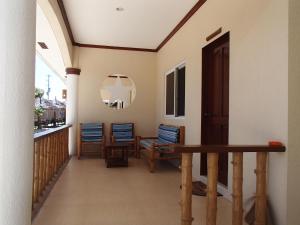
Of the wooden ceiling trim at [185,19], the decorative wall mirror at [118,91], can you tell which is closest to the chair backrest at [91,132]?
the decorative wall mirror at [118,91]

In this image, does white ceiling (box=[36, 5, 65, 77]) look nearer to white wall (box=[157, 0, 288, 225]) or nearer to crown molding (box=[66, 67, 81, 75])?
crown molding (box=[66, 67, 81, 75])

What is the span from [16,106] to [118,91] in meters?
6.57

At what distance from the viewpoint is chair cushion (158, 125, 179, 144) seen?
4852 millimetres

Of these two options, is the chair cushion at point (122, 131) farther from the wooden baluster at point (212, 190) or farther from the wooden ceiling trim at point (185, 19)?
the wooden baluster at point (212, 190)

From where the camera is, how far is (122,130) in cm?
655

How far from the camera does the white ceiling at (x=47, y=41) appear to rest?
192 inches

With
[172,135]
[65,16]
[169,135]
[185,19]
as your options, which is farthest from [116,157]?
[185,19]

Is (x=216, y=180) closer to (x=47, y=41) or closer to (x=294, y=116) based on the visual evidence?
(x=294, y=116)

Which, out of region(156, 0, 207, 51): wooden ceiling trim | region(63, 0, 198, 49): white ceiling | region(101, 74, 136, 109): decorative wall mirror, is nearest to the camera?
region(156, 0, 207, 51): wooden ceiling trim

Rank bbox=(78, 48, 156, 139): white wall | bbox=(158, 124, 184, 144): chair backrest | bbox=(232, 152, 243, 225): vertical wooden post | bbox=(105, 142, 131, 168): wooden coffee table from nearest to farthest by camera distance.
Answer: bbox=(232, 152, 243, 225): vertical wooden post → bbox=(158, 124, 184, 144): chair backrest → bbox=(105, 142, 131, 168): wooden coffee table → bbox=(78, 48, 156, 139): white wall

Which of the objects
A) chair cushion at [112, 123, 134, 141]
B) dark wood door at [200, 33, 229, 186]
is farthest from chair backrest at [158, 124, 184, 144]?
chair cushion at [112, 123, 134, 141]

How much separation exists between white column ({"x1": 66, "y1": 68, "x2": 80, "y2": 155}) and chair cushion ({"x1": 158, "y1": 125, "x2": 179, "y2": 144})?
88.0 inches

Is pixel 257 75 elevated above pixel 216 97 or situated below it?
above

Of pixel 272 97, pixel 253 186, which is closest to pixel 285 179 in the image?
pixel 253 186
